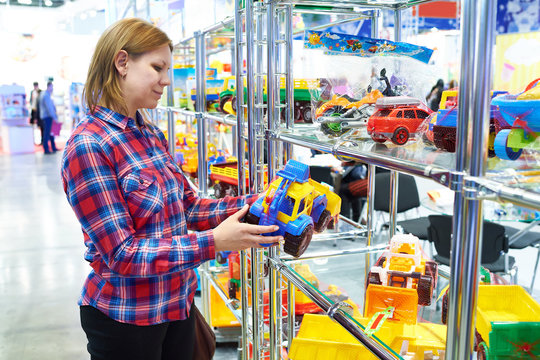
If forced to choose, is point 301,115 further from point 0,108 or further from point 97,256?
point 0,108

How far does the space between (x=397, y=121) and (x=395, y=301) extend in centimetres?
55

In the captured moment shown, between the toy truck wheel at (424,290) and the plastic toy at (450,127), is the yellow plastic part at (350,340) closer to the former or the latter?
the toy truck wheel at (424,290)

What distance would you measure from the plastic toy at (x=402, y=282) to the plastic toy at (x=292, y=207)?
1.02ft

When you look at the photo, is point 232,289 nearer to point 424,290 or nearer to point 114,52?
point 424,290

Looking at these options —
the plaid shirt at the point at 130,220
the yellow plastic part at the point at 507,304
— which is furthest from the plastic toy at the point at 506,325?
the plaid shirt at the point at 130,220

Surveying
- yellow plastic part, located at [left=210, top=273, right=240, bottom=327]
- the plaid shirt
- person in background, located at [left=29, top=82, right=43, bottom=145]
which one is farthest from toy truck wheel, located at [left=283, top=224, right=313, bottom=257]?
person in background, located at [left=29, top=82, right=43, bottom=145]

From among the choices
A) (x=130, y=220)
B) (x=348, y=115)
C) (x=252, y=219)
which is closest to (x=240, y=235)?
(x=252, y=219)

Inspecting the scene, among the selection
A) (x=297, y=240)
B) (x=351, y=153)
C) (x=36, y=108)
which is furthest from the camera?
(x=36, y=108)

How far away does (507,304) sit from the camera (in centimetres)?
133

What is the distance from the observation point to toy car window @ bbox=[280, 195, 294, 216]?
4.40ft

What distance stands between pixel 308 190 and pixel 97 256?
2.17 ft

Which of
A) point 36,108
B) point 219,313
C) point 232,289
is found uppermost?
point 36,108

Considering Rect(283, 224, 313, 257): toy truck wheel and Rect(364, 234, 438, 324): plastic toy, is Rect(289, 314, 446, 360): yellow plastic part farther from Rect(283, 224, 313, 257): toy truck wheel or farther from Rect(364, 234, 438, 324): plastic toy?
Rect(283, 224, 313, 257): toy truck wheel

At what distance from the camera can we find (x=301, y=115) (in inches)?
79.7
